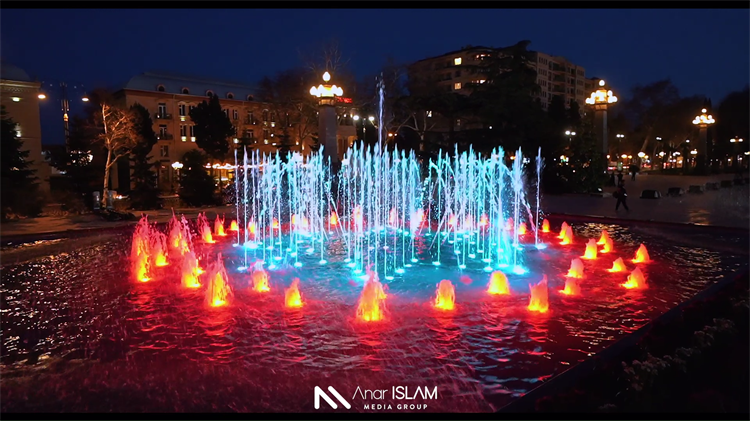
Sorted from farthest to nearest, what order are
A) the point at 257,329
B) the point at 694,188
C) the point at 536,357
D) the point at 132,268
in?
the point at 694,188, the point at 132,268, the point at 257,329, the point at 536,357

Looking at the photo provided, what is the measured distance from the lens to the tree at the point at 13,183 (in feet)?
61.3

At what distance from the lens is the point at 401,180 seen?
2392 centimetres

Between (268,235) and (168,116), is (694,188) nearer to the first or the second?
(268,235)

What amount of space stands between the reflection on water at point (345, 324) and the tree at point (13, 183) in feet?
34.5

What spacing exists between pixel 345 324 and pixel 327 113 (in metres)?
16.8

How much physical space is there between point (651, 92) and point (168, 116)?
48028 mm

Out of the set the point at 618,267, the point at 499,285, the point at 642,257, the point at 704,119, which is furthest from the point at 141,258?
the point at 704,119

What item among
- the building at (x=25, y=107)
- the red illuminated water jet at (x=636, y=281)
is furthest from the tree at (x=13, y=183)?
the red illuminated water jet at (x=636, y=281)

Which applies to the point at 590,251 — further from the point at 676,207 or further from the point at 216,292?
the point at 676,207

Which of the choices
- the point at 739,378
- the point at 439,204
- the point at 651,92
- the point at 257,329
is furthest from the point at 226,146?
the point at 651,92

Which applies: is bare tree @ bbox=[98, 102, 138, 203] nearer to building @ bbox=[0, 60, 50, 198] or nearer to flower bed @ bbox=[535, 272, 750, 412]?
building @ bbox=[0, 60, 50, 198]

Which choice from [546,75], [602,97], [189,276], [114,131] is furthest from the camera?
[546,75]

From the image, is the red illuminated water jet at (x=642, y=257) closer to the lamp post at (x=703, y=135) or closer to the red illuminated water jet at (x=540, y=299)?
the red illuminated water jet at (x=540, y=299)

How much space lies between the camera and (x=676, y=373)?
495cm
